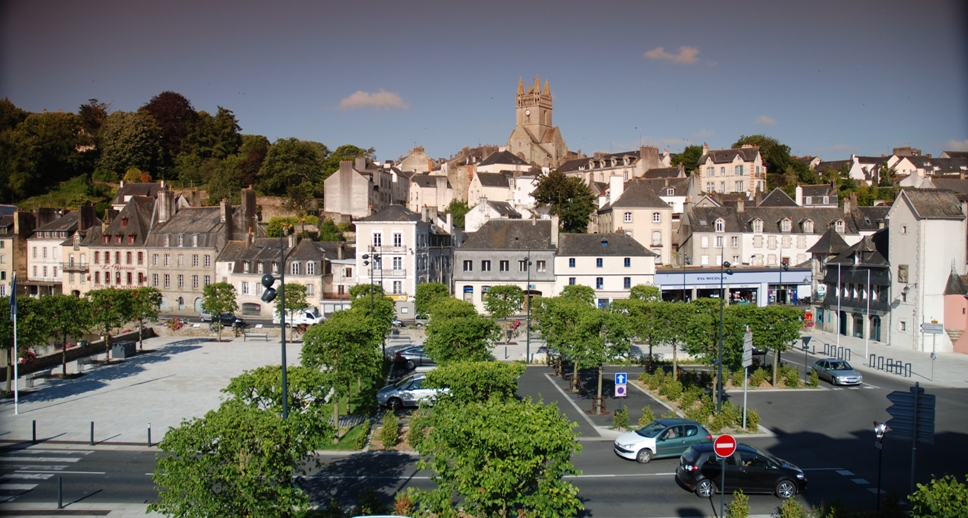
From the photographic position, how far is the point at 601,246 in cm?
5103

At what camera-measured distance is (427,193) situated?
350 ft

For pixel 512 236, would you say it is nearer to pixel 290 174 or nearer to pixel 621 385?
pixel 621 385

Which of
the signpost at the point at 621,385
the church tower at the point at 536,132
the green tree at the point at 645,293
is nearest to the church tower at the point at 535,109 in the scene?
the church tower at the point at 536,132

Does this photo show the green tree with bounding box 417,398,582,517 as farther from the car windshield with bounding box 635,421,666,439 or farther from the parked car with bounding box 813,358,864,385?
the parked car with bounding box 813,358,864,385

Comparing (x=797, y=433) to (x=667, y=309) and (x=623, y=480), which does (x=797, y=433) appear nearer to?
(x=623, y=480)

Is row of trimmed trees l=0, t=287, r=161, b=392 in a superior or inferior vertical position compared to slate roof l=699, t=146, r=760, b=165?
inferior

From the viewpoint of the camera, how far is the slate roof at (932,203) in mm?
38250

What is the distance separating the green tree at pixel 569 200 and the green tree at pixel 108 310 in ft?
141

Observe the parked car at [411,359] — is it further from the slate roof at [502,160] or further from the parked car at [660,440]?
the slate roof at [502,160]

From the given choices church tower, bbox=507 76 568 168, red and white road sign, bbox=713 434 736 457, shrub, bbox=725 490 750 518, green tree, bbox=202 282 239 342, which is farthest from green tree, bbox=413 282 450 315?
church tower, bbox=507 76 568 168

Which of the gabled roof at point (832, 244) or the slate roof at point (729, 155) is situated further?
the slate roof at point (729, 155)

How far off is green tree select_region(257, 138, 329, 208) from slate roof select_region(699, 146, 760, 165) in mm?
53349

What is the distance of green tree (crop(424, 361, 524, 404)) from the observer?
17.5 m

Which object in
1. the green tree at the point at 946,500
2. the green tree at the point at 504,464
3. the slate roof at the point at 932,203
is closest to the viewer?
the green tree at the point at 946,500
